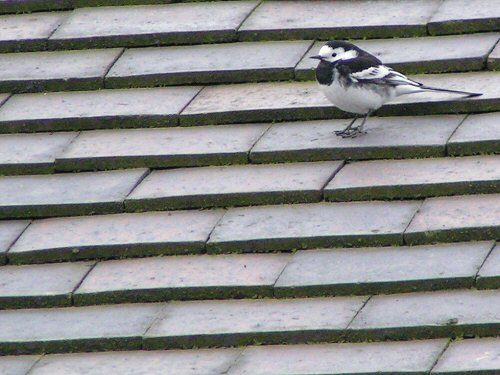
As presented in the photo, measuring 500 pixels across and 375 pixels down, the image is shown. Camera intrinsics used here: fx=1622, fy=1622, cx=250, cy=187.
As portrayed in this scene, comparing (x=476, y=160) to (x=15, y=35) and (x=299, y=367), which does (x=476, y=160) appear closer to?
(x=299, y=367)

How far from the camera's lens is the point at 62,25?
390 inches

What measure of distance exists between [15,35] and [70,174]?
1.37m

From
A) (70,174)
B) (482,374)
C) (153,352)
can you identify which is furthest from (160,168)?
(482,374)

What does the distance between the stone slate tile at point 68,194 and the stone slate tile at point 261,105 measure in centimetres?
52

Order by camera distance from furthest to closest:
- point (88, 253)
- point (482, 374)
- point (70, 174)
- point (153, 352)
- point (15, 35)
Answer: point (15, 35) → point (70, 174) → point (88, 253) → point (153, 352) → point (482, 374)

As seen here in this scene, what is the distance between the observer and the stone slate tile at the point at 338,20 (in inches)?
368

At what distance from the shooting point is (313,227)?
8.13 meters

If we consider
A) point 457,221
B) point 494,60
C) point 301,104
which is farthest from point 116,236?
point 494,60

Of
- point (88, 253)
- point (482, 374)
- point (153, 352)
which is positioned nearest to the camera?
point (482, 374)

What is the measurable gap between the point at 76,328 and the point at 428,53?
8.58 ft

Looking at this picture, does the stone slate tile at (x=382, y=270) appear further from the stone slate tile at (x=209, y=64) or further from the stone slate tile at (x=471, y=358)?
the stone slate tile at (x=209, y=64)

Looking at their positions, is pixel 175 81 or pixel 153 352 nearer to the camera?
pixel 153 352

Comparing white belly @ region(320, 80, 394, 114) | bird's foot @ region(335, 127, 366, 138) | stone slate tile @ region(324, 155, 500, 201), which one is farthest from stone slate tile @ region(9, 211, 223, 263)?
white belly @ region(320, 80, 394, 114)

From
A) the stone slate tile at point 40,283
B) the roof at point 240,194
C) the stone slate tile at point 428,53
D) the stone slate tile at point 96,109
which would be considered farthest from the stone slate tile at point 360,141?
the stone slate tile at point 40,283
